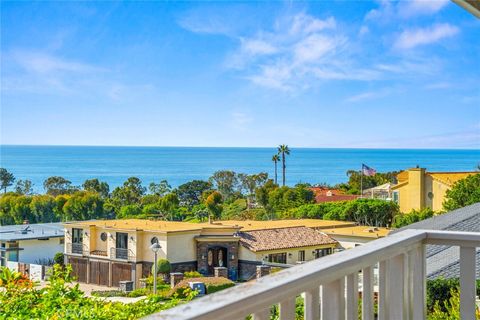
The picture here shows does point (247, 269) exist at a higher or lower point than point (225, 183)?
lower

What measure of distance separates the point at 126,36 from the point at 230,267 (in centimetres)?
2950

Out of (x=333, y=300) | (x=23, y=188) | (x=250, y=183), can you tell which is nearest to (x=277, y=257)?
(x=250, y=183)

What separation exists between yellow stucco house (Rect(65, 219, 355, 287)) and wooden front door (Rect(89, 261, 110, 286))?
41 mm

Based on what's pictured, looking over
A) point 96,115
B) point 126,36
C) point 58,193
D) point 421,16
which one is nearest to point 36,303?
point 58,193

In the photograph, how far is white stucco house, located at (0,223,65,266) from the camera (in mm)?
16141

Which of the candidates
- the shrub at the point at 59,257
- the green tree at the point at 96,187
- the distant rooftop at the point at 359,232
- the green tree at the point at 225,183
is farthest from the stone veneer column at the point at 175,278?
the green tree at the point at 225,183

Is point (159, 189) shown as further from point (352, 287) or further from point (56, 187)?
point (352, 287)

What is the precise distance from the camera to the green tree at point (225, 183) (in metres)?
27.5

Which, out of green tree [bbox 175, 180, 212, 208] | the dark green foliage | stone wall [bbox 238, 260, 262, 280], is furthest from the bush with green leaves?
green tree [bbox 175, 180, 212, 208]

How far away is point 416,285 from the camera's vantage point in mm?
1077

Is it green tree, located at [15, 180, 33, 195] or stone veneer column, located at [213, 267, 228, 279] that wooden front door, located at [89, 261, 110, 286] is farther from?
green tree, located at [15, 180, 33, 195]

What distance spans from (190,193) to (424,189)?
395 inches

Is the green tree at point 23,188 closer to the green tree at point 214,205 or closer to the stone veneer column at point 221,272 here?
the green tree at point 214,205

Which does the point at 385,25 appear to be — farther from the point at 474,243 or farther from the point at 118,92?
the point at 474,243
